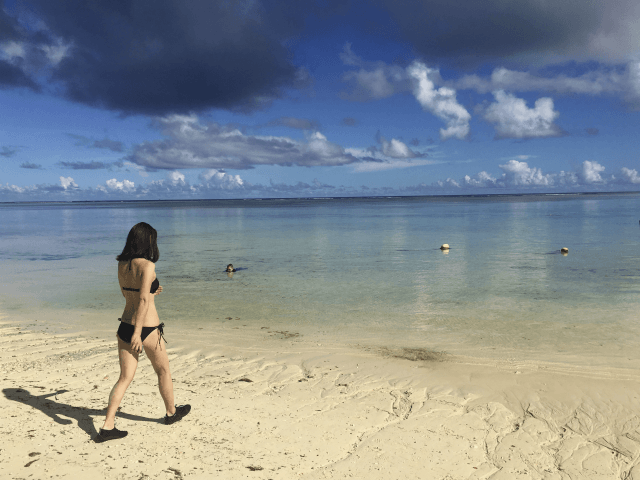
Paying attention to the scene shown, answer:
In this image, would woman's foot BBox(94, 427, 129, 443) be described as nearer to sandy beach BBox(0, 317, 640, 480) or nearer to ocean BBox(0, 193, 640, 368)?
sandy beach BBox(0, 317, 640, 480)

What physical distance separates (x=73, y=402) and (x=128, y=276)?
2.43 metres

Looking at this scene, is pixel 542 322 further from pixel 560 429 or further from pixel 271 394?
pixel 271 394

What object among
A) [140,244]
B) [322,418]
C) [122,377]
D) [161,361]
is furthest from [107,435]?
[322,418]

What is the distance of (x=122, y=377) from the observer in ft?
16.4

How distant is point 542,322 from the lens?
11.2 meters

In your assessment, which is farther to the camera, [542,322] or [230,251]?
[230,251]

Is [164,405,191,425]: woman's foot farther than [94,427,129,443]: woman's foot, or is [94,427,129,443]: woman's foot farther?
[164,405,191,425]: woman's foot

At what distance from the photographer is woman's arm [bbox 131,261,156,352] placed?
4.63 meters

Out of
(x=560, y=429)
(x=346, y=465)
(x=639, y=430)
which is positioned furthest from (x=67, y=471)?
(x=639, y=430)

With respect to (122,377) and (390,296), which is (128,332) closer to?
(122,377)

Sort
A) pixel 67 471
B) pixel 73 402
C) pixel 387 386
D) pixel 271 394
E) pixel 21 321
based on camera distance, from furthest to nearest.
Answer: pixel 21 321
pixel 387 386
pixel 271 394
pixel 73 402
pixel 67 471

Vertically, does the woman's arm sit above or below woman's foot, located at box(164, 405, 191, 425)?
above

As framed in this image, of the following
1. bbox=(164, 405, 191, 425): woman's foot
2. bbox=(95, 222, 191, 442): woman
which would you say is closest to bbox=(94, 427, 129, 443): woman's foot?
bbox=(95, 222, 191, 442): woman

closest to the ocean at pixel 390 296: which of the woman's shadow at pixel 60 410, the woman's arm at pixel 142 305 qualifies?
the woman's shadow at pixel 60 410
